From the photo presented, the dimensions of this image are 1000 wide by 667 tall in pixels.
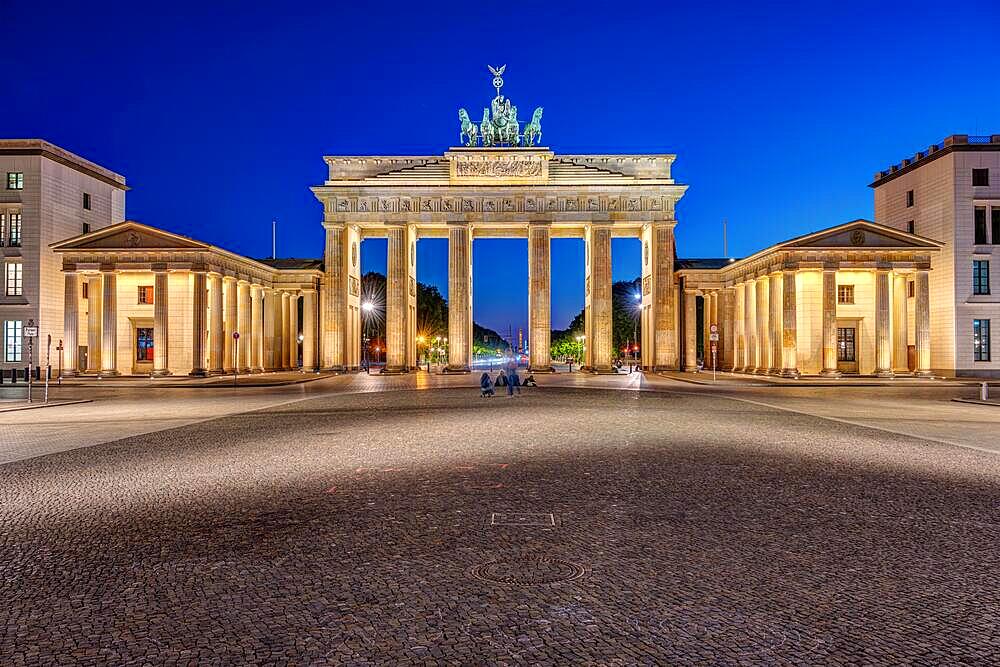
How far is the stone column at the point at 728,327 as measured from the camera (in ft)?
203

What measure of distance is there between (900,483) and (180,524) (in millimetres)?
9792

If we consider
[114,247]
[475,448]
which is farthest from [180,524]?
[114,247]

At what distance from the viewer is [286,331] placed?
65.4 meters

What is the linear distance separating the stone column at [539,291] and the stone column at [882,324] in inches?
1004

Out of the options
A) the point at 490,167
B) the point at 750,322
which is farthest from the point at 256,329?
the point at 750,322

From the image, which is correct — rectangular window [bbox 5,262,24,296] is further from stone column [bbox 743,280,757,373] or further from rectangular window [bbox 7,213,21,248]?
stone column [bbox 743,280,757,373]

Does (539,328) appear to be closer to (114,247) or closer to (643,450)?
(114,247)

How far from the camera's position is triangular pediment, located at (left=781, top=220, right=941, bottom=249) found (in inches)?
1893

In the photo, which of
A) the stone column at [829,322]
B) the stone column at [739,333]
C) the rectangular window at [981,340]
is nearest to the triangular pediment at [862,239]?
the stone column at [829,322]

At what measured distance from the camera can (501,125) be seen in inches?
2446

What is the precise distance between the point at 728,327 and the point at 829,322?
14643 mm

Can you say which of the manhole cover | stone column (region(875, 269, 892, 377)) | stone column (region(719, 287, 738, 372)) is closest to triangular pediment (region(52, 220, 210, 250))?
stone column (region(719, 287, 738, 372))

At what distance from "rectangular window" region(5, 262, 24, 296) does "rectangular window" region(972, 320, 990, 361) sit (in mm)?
72280

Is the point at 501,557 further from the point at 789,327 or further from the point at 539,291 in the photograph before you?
the point at 539,291
